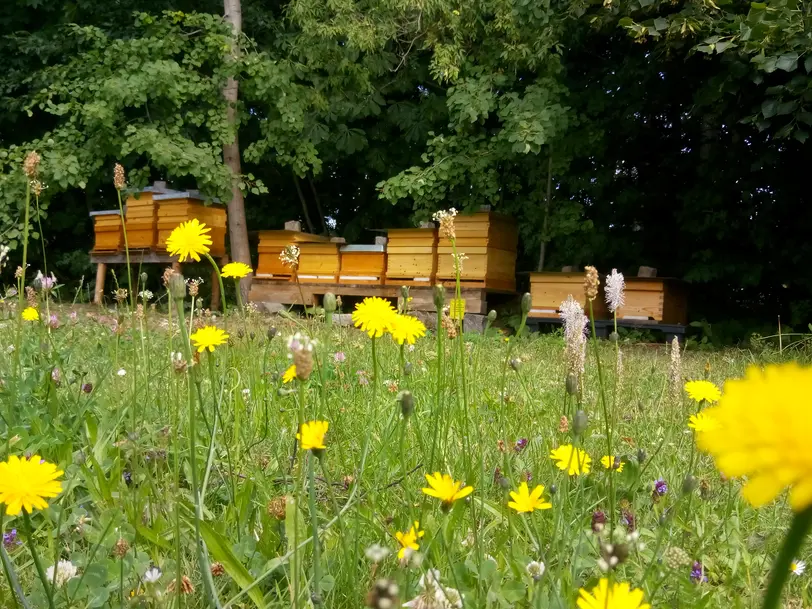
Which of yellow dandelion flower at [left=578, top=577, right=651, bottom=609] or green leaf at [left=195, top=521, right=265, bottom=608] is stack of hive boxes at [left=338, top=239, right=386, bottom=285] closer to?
green leaf at [left=195, top=521, right=265, bottom=608]

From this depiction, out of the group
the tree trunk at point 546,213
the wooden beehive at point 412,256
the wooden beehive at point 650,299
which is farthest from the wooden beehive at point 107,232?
the wooden beehive at point 650,299

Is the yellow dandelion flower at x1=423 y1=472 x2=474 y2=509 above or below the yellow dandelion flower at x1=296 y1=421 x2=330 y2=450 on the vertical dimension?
below

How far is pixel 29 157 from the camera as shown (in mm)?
1303

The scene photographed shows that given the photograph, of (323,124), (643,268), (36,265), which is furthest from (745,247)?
(36,265)

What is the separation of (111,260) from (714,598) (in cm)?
860

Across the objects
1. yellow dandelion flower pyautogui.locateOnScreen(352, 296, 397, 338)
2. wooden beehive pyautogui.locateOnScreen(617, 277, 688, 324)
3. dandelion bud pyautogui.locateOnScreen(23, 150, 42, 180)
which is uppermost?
dandelion bud pyautogui.locateOnScreen(23, 150, 42, 180)

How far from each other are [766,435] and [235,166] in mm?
8462

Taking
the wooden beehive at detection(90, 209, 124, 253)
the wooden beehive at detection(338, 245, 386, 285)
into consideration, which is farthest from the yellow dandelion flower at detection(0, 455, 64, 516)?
the wooden beehive at detection(90, 209, 124, 253)

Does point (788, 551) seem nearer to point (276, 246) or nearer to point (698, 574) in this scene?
point (698, 574)

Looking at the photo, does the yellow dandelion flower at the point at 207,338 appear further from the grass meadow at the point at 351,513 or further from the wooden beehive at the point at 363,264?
the wooden beehive at the point at 363,264

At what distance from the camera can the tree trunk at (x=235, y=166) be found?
7.91 metres

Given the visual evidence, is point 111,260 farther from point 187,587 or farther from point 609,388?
point 187,587

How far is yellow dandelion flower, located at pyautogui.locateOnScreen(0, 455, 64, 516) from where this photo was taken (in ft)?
2.19

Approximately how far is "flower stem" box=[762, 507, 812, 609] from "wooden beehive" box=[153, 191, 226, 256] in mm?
8044
